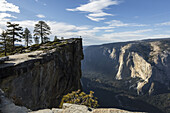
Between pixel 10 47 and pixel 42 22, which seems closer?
pixel 10 47

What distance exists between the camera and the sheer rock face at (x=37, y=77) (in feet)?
47.8

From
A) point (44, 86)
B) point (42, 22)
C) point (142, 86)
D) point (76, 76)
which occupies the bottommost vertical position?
point (142, 86)

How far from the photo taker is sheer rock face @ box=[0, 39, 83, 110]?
14.6m

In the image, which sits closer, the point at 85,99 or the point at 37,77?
the point at 85,99

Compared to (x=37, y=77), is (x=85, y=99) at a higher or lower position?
lower

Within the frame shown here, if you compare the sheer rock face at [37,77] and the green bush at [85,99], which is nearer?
the green bush at [85,99]

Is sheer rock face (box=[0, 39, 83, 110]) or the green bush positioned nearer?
the green bush

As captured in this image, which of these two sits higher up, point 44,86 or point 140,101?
point 44,86

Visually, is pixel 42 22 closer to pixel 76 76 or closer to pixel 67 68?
pixel 67 68

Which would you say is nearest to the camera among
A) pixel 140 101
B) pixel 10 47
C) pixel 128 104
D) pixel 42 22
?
pixel 10 47

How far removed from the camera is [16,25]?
36469mm

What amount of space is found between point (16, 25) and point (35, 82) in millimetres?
28737

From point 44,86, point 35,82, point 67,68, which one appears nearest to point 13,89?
point 35,82

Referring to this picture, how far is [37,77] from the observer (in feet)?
69.2
